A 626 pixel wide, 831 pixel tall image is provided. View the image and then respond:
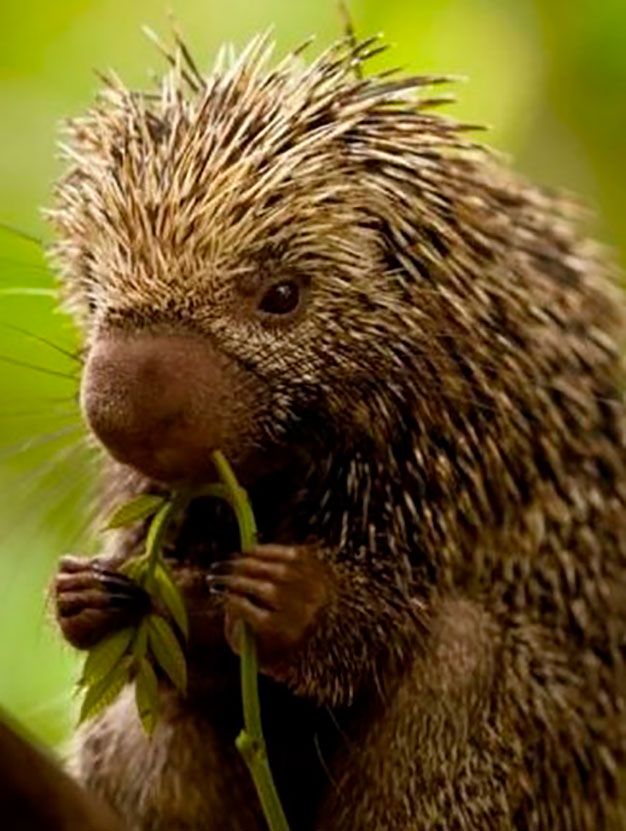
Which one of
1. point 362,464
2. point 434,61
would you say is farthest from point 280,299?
point 434,61

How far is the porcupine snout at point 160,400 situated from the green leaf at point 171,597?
14 cm

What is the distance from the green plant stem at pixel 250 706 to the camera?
257 cm

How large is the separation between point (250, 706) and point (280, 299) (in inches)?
19.6

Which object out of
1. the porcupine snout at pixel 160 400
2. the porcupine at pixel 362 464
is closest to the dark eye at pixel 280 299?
the porcupine at pixel 362 464

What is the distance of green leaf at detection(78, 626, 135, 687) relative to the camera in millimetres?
2766

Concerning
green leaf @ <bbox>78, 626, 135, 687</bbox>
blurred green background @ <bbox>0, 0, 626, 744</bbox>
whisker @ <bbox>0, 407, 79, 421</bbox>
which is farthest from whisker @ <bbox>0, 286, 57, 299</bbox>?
blurred green background @ <bbox>0, 0, 626, 744</bbox>

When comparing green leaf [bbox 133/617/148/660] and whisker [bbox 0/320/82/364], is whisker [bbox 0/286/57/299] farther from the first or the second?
green leaf [bbox 133/617/148/660]

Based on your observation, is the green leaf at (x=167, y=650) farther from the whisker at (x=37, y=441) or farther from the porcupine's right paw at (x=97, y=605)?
the whisker at (x=37, y=441)

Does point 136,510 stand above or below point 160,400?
below

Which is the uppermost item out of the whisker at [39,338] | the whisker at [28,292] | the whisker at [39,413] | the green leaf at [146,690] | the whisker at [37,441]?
the whisker at [28,292]

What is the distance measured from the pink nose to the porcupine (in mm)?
37

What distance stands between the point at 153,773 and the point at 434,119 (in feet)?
2.85

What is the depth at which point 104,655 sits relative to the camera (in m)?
2.80

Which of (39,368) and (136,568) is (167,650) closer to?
(136,568)
